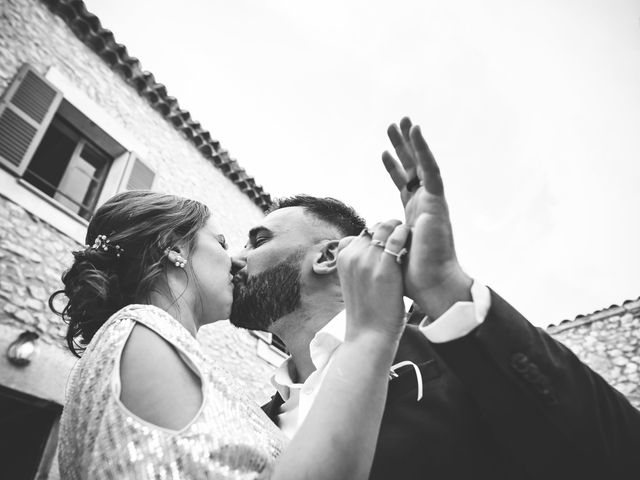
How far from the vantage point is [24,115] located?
4.65m

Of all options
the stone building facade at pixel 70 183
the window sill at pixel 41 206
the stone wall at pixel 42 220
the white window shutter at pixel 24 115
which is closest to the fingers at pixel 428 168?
the stone building facade at pixel 70 183

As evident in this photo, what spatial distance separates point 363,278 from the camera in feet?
3.57

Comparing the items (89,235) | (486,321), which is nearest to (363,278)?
(486,321)

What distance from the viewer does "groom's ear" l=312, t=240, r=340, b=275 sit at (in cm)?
243

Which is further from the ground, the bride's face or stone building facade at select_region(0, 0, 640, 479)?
stone building facade at select_region(0, 0, 640, 479)

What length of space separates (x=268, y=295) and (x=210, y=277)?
40cm

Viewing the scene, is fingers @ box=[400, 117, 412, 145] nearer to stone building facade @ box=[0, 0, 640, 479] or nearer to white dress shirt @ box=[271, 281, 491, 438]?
white dress shirt @ box=[271, 281, 491, 438]

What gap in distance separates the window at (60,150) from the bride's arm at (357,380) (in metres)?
4.76

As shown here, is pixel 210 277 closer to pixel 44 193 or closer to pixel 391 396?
pixel 391 396

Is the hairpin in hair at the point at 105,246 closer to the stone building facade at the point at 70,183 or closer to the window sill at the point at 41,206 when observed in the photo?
the stone building facade at the point at 70,183

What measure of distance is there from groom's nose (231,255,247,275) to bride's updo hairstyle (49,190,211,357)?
439 millimetres

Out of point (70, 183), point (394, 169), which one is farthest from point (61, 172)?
point (394, 169)

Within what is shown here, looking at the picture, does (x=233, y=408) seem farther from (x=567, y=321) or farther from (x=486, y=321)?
(x=567, y=321)

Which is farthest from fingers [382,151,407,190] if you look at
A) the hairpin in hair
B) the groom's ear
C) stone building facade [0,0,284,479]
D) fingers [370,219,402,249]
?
stone building facade [0,0,284,479]
